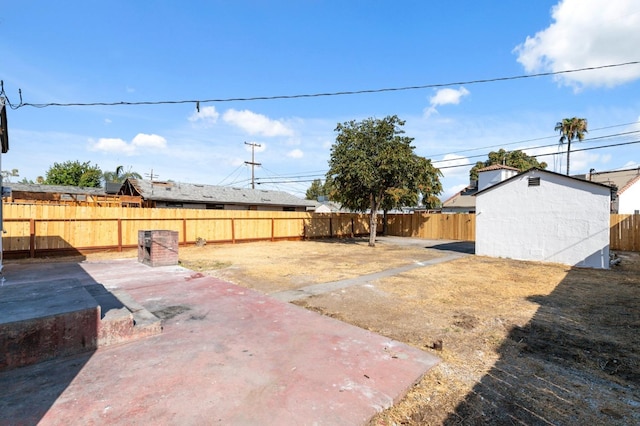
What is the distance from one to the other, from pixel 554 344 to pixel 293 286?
482cm

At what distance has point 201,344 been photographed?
144 inches

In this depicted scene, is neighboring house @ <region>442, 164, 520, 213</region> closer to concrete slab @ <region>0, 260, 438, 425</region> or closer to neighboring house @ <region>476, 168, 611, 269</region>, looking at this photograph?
neighboring house @ <region>476, 168, 611, 269</region>

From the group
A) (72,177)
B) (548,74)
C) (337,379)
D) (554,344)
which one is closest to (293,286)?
(337,379)

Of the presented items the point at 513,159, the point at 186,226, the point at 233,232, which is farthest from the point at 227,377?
the point at 513,159

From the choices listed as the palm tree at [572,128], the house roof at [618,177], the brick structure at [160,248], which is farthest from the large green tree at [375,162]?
the palm tree at [572,128]

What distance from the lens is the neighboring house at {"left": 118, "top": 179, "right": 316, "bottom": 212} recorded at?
69.8ft

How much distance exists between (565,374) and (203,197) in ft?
76.4

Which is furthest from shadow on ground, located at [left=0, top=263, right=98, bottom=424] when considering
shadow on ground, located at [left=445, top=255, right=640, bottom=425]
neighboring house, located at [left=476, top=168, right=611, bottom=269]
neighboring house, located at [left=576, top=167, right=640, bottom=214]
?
neighboring house, located at [left=576, top=167, right=640, bottom=214]

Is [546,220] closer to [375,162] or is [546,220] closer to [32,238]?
[375,162]

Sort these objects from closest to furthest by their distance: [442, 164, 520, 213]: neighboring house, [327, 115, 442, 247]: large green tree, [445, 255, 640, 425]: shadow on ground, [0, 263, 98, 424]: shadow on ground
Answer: [0, 263, 98, 424]: shadow on ground, [445, 255, 640, 425]: shadow on ground, [327, 115, 442, 247]: large green tree, [442, 164, 520, 213]: neighboring house

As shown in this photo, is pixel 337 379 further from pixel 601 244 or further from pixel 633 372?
pixel 601 244

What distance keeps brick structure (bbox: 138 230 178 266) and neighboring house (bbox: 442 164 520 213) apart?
23360 millimetres

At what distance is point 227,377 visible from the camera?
2.91m

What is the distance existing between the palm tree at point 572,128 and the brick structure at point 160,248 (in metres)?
35.9
